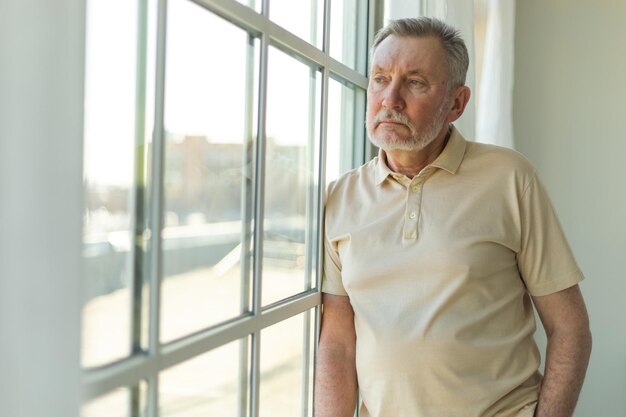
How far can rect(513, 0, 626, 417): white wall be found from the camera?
117 inches

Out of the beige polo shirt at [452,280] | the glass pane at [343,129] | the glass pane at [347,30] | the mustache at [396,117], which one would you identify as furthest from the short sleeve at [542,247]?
the glass pane at [347,30]

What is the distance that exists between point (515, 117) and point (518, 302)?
1.74 m

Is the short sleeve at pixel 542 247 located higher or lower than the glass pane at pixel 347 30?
lower

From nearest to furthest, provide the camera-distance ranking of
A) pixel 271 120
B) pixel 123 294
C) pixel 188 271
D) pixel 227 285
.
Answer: pixel 123 294
pixel 188 271
pixel 227 285
pixel 271 120

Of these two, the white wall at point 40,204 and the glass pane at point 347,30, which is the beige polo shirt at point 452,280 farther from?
the white wall at point 40,204

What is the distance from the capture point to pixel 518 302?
1.57 metres

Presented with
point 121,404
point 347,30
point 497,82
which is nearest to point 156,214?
point 121,404

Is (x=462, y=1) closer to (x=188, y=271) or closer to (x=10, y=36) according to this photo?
(x=188, y=271)

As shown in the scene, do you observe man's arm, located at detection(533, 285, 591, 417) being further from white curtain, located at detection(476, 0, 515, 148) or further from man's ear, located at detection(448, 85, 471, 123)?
Answer: white curtain, located at detection(476, 0, 515, 148)

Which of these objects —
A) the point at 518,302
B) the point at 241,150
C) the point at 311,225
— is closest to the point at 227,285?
the point at 241,150

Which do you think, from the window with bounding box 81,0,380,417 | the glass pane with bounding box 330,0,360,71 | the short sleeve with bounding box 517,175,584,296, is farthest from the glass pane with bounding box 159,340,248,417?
the glass pane with bounding box 330,0,360,71

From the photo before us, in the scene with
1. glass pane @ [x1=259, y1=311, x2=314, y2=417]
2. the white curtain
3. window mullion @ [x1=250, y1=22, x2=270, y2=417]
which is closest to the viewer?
window mullion @ [x1=250, y1=22, x2=270, y2=417]

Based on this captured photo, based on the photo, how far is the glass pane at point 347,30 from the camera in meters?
1.82

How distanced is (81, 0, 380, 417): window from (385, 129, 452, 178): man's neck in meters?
0.18
